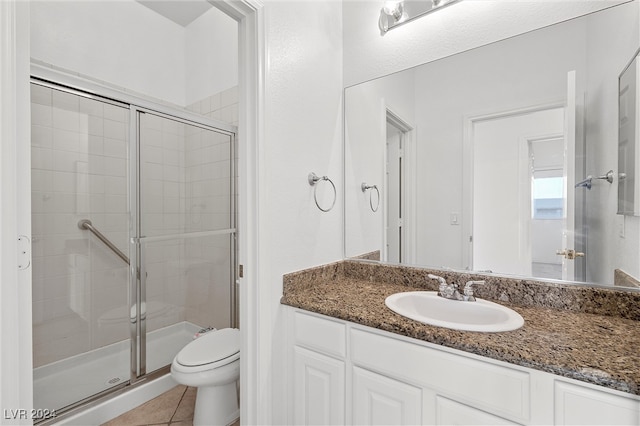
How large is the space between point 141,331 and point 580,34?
292 cm

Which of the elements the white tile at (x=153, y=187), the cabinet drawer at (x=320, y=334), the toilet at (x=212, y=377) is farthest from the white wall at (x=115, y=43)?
the cabinet drawer at (x=320, y=334)

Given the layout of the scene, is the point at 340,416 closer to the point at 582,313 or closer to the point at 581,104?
the point at 582,313

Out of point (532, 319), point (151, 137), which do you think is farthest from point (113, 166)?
point (532, 319)

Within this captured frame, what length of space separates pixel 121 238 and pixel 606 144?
291 centimetres

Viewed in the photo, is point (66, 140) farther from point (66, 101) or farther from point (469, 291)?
point (469, 291)

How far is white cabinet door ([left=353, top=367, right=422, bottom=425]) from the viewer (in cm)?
102

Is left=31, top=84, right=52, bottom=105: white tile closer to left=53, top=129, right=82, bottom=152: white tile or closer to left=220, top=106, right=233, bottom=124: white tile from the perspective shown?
left=53, top=129, right=82, bottom=152: white tile

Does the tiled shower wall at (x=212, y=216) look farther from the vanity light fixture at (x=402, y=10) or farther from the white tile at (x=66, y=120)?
the vanity light fixture at (x=402, y=10)

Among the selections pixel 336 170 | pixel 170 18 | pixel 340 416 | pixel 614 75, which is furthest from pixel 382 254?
pixel 170 18

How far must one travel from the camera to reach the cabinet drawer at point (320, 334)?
1.20 metres

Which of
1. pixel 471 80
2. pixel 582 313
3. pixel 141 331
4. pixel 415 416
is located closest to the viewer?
pixel 415 416

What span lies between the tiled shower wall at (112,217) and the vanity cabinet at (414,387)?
4.89 ft

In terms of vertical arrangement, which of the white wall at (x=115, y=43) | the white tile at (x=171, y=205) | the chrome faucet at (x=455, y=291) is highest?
the white wall at (x=115, y=43)

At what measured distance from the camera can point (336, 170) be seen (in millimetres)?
1743
